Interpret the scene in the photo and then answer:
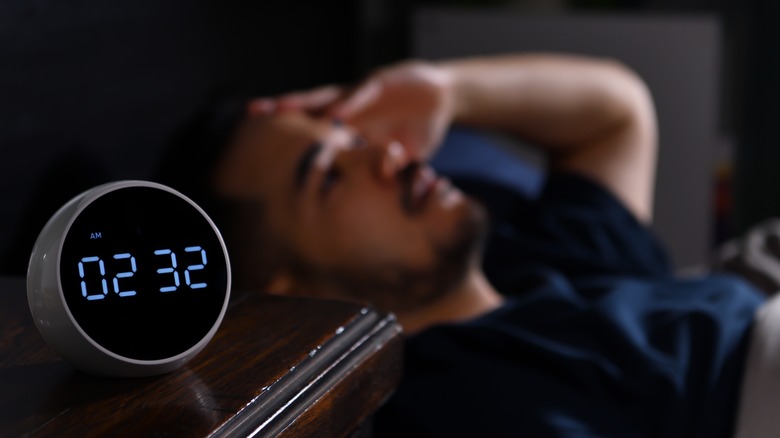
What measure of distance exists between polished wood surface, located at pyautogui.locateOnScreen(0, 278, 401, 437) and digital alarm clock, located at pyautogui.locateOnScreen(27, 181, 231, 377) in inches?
0.7

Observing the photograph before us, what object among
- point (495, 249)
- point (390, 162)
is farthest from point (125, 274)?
point (495, 249)

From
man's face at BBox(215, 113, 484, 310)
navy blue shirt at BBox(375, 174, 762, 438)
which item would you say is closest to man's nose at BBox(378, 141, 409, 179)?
Result: man's face at BBox(215, 113, 484, 310)

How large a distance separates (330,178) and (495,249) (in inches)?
13.7

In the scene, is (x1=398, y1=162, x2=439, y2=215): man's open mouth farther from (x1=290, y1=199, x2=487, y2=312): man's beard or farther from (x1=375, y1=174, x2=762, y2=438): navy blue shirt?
(x1=375, y1=174, x2=762, y2=438): navy blue shirt

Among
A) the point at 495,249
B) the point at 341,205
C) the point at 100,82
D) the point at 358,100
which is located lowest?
the point at 495,249

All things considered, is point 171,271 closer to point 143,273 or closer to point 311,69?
point 143,273

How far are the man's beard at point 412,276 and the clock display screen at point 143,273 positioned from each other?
0.78 meters

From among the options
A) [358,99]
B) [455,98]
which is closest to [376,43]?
[455,98]

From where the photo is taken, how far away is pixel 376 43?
221cm

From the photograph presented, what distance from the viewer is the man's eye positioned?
129 cm

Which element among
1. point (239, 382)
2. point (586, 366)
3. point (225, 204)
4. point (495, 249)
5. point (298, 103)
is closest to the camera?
point (239, 382)

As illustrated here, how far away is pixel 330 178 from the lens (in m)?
1.31

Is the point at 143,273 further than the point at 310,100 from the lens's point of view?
No

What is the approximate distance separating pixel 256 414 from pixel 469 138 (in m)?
1.24
